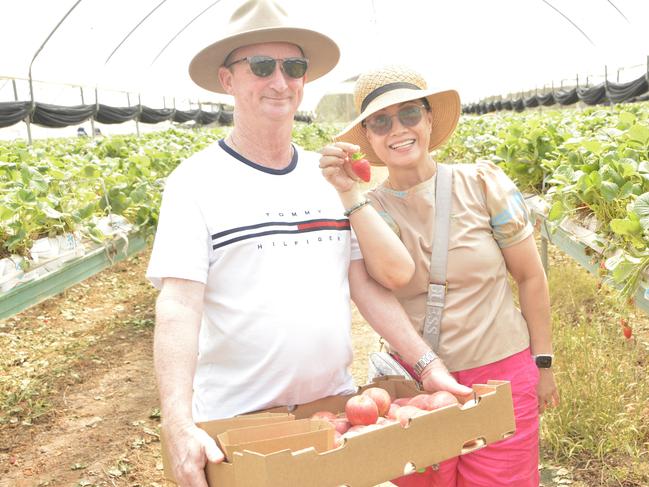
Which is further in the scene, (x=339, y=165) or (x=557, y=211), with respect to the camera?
(x=557, y=211)

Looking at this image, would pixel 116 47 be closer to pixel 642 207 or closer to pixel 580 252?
pixel 580 252

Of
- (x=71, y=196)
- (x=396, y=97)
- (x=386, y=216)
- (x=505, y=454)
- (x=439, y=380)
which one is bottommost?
(x=505, y=454)

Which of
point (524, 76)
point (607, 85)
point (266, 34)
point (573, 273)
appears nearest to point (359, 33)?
point (524, 76)

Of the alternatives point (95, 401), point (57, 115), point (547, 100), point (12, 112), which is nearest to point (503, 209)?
point (95, 401)

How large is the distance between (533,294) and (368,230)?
2.45 ft

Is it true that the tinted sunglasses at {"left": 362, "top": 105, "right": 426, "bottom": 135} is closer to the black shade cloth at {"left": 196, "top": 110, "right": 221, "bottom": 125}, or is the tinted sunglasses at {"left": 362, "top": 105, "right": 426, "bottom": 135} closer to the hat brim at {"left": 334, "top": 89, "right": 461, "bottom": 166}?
the hat brim at {"left": 334, "top": 89, "right": 461, "bottom": 166}

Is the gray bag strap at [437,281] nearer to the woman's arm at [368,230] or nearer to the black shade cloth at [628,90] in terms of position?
the woman's arm at [368,230]

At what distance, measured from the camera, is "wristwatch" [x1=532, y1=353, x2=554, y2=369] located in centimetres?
240

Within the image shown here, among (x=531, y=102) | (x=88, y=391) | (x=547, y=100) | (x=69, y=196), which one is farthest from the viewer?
(x=531, y=102)

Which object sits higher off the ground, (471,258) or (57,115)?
(57,115)

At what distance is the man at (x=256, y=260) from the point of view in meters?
1.79

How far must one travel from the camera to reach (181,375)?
170 centimetres

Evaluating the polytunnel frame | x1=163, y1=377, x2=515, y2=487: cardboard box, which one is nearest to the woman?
x1=163, y1=377, x2=515, y2=487: cardboard box

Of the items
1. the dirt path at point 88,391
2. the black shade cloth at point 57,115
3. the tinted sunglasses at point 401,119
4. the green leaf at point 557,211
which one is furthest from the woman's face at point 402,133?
the black shade cloth at point 57,115
